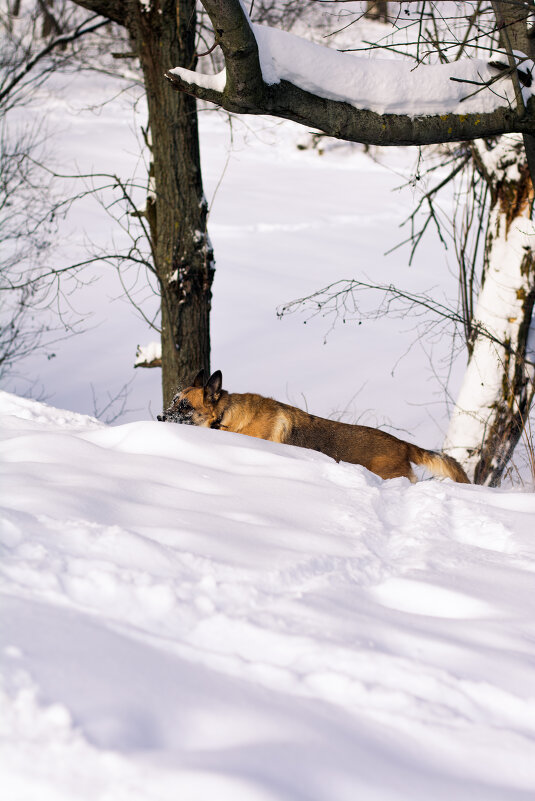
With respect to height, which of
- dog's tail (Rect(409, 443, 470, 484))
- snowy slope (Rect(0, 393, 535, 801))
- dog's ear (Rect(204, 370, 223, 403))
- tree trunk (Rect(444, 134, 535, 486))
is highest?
tree trunk (Rect(444, 134, 535, 486))

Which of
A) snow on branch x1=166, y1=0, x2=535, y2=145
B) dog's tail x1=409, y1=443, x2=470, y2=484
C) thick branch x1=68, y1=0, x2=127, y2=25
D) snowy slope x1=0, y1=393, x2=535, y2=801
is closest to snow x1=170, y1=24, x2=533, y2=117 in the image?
snow on branch x1=166, y1=0, x2=535, y2=145

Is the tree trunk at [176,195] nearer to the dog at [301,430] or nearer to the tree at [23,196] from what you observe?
the dog at [301,430]

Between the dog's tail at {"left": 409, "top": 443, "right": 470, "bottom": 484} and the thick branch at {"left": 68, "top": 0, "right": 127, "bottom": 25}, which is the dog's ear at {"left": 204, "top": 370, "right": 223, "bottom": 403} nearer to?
the dog's tail at {"left": 409, "top": 443, "right": 470, "bottom": 484}

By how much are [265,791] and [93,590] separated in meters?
0.97

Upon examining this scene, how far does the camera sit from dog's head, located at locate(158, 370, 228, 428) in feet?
20.7

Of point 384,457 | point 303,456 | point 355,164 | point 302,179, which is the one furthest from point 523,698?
point 355,164

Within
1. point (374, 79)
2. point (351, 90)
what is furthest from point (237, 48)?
point (374, 79)

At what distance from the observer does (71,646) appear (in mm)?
1994

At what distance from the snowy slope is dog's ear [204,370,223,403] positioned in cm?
266

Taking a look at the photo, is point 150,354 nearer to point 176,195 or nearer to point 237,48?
point 176,195

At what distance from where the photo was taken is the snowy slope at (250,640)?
1.68 m

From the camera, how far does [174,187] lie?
7.28m

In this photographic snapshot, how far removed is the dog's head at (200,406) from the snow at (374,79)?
275 centimetres

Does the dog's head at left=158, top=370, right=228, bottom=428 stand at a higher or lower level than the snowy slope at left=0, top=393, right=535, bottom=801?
higher
